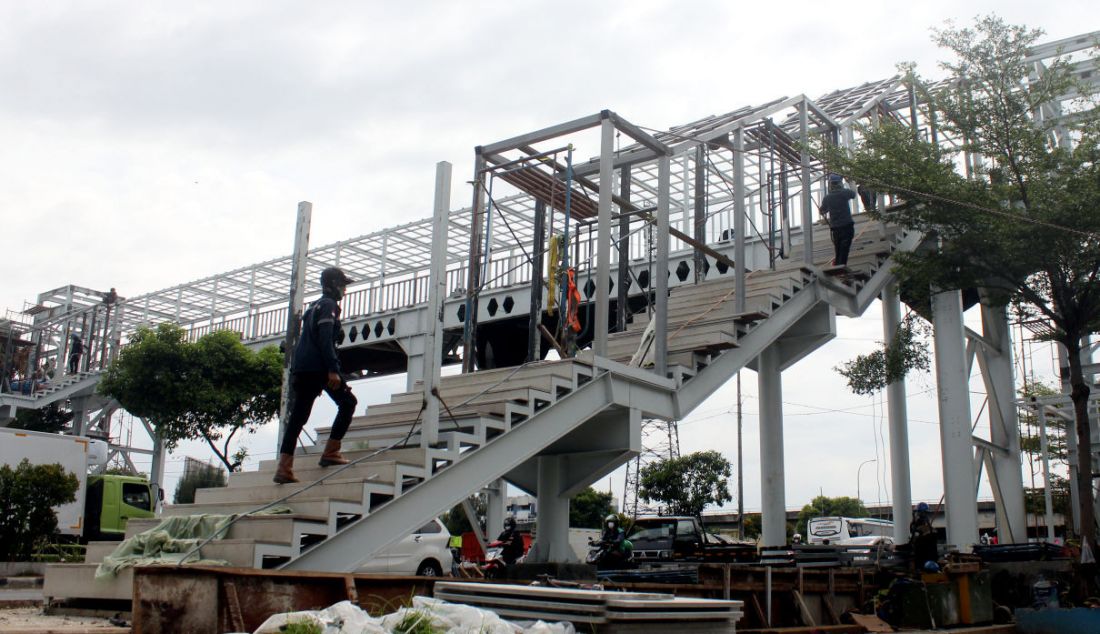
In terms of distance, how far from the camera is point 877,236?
1770 cm

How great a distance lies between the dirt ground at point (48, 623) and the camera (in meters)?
6.28

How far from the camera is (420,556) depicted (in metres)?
16.2

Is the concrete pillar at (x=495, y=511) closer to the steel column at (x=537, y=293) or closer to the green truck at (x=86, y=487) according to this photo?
the green truck at (x=86, y=487)

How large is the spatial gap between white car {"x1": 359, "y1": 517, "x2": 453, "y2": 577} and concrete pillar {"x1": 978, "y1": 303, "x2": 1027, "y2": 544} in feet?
37.8

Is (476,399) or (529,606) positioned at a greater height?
(476,399)

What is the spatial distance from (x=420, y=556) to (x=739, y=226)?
7505 millimetres

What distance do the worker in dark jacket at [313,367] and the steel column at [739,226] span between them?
19.5 feet

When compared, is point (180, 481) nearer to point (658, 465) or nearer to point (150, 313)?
point (150, 313)

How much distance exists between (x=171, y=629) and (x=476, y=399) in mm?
4804

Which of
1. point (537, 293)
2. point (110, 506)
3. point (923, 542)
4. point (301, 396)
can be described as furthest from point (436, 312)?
point (110, 506)

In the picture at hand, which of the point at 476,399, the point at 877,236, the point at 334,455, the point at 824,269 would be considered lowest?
the point at 334,455

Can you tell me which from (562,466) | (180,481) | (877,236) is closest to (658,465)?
(180,481)

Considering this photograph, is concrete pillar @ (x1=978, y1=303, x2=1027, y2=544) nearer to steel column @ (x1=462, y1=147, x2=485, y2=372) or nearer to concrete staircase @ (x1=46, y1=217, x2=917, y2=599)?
concrete staircase @ (x1=46, y1=217, x2=917, y2=599)

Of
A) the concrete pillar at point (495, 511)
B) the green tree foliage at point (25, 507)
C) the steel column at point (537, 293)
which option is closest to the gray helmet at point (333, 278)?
the steel column at point (537, 293)
